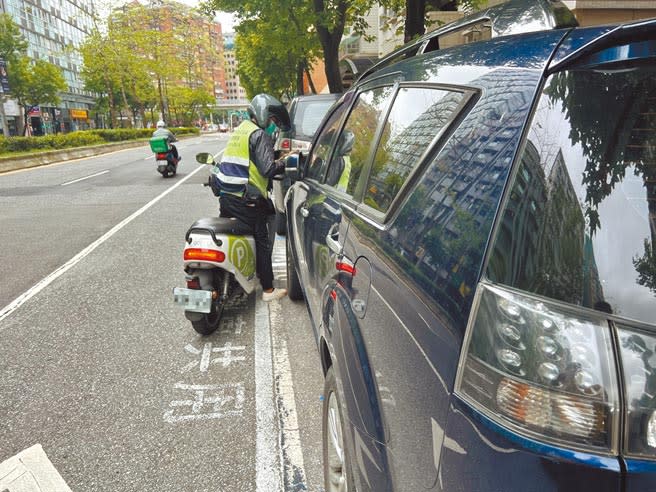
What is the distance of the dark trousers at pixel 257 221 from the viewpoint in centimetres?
432

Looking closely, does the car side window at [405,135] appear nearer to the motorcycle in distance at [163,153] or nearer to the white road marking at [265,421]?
the white road marking at [265,421]

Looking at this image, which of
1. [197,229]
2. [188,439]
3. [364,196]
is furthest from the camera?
[197,229]

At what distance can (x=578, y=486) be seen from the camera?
894 mm

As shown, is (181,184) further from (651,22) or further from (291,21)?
(651,22)

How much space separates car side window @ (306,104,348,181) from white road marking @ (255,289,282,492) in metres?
1.34

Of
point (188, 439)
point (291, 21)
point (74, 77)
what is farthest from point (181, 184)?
point (74, 77)

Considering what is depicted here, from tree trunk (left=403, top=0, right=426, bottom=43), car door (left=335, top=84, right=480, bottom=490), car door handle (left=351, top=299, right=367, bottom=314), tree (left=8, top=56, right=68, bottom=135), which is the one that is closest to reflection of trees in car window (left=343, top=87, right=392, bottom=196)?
car door (left=335, top=84, right=480, bottom=490)

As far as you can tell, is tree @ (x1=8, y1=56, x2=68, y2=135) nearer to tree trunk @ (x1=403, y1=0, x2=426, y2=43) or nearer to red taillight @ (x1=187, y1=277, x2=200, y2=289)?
tree trunk @ (x1=403, y1=0, x2=426, y2=43)

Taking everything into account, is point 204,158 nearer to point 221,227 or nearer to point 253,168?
point 253,168

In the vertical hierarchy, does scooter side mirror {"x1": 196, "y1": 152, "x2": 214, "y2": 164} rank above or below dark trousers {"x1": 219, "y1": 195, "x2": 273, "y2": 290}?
above

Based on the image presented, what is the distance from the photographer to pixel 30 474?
2500 mm

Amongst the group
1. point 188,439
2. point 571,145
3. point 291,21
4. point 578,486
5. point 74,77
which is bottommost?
point 188,439

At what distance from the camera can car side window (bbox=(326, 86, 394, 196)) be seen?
2211mm

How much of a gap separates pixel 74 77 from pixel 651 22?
86.0 meters
